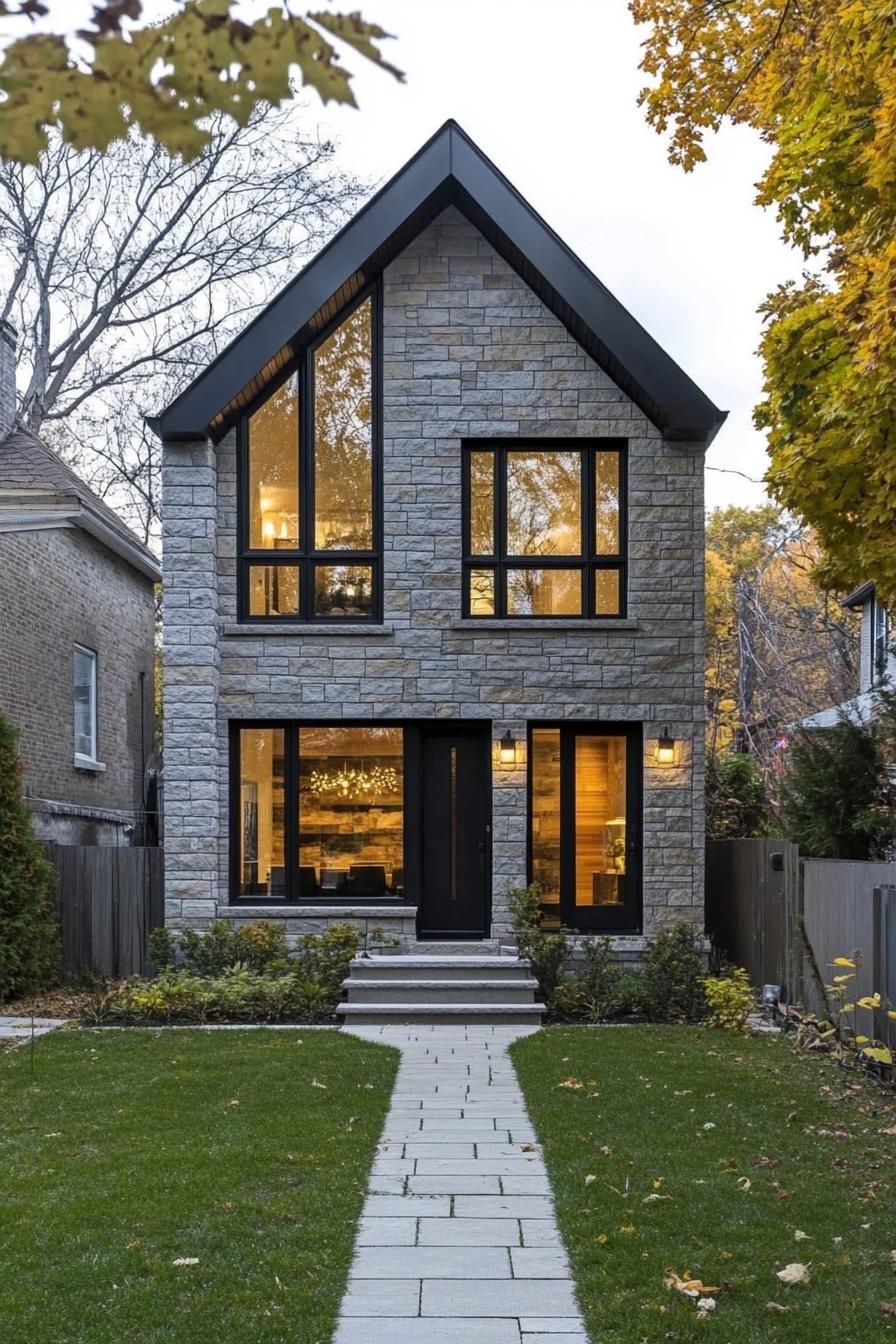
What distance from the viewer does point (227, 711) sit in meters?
12.5

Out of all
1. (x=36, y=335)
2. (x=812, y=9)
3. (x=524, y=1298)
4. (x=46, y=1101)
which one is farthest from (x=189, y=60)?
(x=36, y=335)

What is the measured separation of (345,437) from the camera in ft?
41.7

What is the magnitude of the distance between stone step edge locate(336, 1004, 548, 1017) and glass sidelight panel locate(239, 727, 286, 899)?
187 centimetres

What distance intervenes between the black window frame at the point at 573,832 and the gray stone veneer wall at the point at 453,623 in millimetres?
145

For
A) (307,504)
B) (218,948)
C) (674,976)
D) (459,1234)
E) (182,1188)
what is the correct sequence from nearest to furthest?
(459,1234)
(182,1188)
(674,976)
(218,948)
(307,504)

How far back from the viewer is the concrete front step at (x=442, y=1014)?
10914 millimetres

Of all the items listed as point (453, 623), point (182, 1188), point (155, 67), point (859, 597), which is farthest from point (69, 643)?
point (155, 67)

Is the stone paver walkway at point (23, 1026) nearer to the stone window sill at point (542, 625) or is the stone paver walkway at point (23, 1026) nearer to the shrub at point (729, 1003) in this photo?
the stone window sill at point (542, 625)

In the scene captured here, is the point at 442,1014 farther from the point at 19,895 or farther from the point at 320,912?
the point at 19,895

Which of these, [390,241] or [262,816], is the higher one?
[390,241]

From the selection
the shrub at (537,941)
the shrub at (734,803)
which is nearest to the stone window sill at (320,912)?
the shrub at (537,941)

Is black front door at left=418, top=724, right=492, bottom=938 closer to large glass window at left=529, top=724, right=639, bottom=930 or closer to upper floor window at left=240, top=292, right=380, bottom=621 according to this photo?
large glass window at left=529, top=724, right=639, bottom=930

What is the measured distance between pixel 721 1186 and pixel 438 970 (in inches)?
228

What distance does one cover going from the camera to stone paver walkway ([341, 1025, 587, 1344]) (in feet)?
14.3
